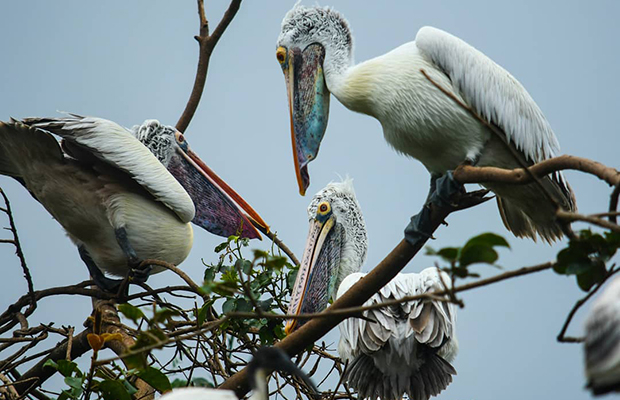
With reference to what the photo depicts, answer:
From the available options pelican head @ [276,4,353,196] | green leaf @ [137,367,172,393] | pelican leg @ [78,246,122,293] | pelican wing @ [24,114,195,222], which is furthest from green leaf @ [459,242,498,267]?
pelican leg @ [78,246,122,293]

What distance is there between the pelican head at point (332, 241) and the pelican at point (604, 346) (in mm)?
3342

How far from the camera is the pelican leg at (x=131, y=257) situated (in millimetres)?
3990

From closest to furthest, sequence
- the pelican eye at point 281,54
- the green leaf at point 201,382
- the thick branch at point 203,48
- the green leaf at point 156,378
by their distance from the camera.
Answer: the green leaf at point 156,378 < the green leaf at point 201,382 < the pelican eye at point 281,54 < the thick branch at point 203,48

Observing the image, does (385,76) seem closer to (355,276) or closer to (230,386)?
(355,276)

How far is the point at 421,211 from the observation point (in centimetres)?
295

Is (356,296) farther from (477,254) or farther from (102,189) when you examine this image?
(102,189)

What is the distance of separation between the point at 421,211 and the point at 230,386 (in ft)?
3.02

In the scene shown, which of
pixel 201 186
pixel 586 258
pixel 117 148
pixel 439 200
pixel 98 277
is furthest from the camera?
pixel 201 186

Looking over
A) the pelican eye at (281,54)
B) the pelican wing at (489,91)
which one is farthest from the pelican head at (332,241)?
the pelican wing at (489,91)

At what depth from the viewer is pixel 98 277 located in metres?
Result: 4.22

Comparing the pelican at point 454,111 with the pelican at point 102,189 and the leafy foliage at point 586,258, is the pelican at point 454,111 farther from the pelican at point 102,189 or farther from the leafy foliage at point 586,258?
the leafy foliage at point 586,258

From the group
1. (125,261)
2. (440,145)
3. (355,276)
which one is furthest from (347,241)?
(440,145)

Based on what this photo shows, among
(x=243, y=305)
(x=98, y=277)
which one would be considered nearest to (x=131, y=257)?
(x=98, y=277)

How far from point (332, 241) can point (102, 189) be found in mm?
1542
